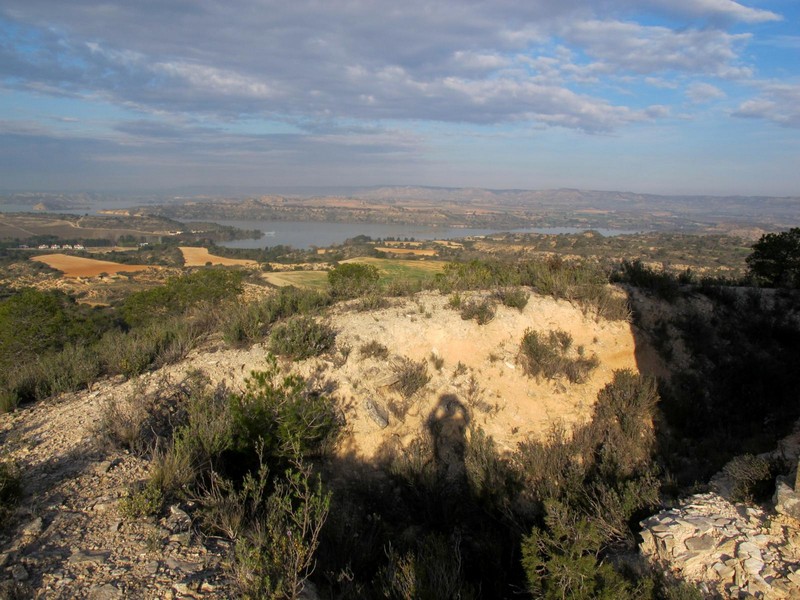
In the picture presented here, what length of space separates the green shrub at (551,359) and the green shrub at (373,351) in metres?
2.69

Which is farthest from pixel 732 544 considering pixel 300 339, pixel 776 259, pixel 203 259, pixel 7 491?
pixel 203 259

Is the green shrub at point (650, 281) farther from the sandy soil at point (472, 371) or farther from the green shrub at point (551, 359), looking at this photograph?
the green shrub at point (551, 359)

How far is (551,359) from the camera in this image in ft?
28.5

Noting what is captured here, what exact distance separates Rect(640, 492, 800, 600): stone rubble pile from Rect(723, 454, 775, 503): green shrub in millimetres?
182

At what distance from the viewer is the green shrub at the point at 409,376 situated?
8.12m

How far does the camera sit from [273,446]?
5.87 meters

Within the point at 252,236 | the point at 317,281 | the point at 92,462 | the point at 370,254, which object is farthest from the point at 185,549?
the point at 252,236

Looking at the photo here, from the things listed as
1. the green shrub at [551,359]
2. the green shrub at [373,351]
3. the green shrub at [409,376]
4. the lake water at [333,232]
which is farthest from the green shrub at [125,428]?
the lake water at [333,232]

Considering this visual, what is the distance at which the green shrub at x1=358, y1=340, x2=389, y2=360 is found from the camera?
27.6 feet

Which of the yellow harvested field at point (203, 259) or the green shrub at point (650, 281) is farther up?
the green shrub at point (650, 281)

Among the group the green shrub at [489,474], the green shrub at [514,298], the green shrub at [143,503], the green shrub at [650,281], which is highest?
the green shrub at [650,281]

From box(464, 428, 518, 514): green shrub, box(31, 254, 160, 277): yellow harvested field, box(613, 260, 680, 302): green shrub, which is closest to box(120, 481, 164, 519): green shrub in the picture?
box(464, 428, 518, 514): green shrub

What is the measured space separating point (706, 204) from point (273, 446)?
151 m

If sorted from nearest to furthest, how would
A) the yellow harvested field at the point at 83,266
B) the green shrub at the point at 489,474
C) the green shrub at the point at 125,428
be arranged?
the green shrub at the point at 125,428 → the green shrub at the point at 489,474 → the yellow harvested field at the point at 83,266
